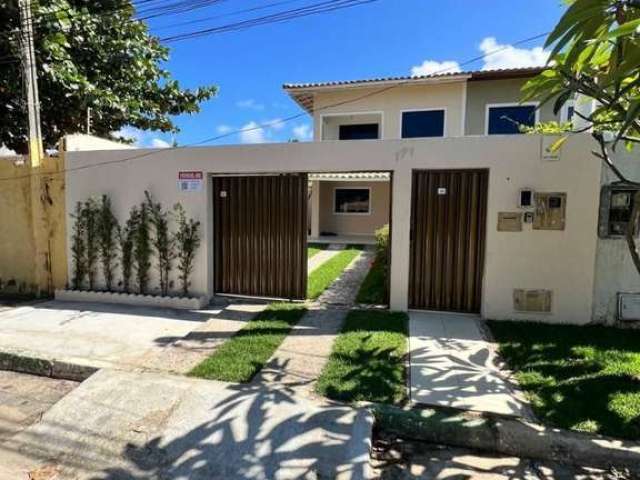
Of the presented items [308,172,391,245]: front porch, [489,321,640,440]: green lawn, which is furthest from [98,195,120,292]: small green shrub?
[308,172,391,245]: front porch

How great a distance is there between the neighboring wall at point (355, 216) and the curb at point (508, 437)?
15.9m

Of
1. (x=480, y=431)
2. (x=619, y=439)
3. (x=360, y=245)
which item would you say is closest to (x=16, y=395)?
(x=480, y=431)

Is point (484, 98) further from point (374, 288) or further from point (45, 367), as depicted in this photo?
point (45, 367)

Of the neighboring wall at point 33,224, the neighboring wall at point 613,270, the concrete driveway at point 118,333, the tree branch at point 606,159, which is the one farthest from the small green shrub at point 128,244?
the neighboring wall at point 613,270

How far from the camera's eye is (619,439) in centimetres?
339

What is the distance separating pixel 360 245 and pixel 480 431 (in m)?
13.1

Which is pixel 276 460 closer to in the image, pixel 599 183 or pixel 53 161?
pixel 599 183

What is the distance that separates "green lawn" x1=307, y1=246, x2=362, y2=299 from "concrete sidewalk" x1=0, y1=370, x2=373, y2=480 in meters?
4.08

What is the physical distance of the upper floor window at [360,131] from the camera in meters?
15.6

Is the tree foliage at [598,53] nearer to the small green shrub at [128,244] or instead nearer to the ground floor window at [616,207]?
the ground floor window at [616,207]

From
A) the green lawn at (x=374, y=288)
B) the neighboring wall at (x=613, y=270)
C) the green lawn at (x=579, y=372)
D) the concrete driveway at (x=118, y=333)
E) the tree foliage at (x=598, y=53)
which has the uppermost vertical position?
the tree foliage at (x=598, y=53)

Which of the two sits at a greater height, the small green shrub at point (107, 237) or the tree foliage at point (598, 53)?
the tree foliage at point (598, 53)

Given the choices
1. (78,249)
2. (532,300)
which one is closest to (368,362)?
(532,300)

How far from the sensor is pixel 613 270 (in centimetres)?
612
